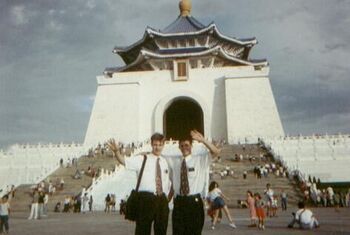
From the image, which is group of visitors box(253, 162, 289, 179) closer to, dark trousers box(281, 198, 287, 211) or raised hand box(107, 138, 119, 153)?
dark trousers box(281, 198, 287, 211)

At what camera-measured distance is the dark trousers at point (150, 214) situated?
432 cm

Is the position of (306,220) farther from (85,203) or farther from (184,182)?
(85,203)

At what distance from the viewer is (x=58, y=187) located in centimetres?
2111

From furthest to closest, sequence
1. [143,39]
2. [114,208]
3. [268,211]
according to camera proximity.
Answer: [143,39] → [114,208] → [268,211]

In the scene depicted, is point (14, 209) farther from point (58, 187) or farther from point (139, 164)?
point (139, 164)

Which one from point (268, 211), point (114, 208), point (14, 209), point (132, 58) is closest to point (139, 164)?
point (268, 211)

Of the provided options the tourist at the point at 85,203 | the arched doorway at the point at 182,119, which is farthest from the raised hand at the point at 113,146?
the arched doorway at the point at 182,119

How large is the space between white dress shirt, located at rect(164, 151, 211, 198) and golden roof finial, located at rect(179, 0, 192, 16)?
40682 mm

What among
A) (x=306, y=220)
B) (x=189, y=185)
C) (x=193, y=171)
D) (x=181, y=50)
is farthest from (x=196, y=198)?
(x=181, y=50)

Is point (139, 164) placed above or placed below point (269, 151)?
below

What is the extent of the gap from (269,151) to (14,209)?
14.8 metres

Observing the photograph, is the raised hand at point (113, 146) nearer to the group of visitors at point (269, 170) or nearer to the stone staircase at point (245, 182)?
the stone staircase at point (245, 182)

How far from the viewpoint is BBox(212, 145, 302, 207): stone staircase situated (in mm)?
18391

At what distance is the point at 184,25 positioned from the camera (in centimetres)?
4162
